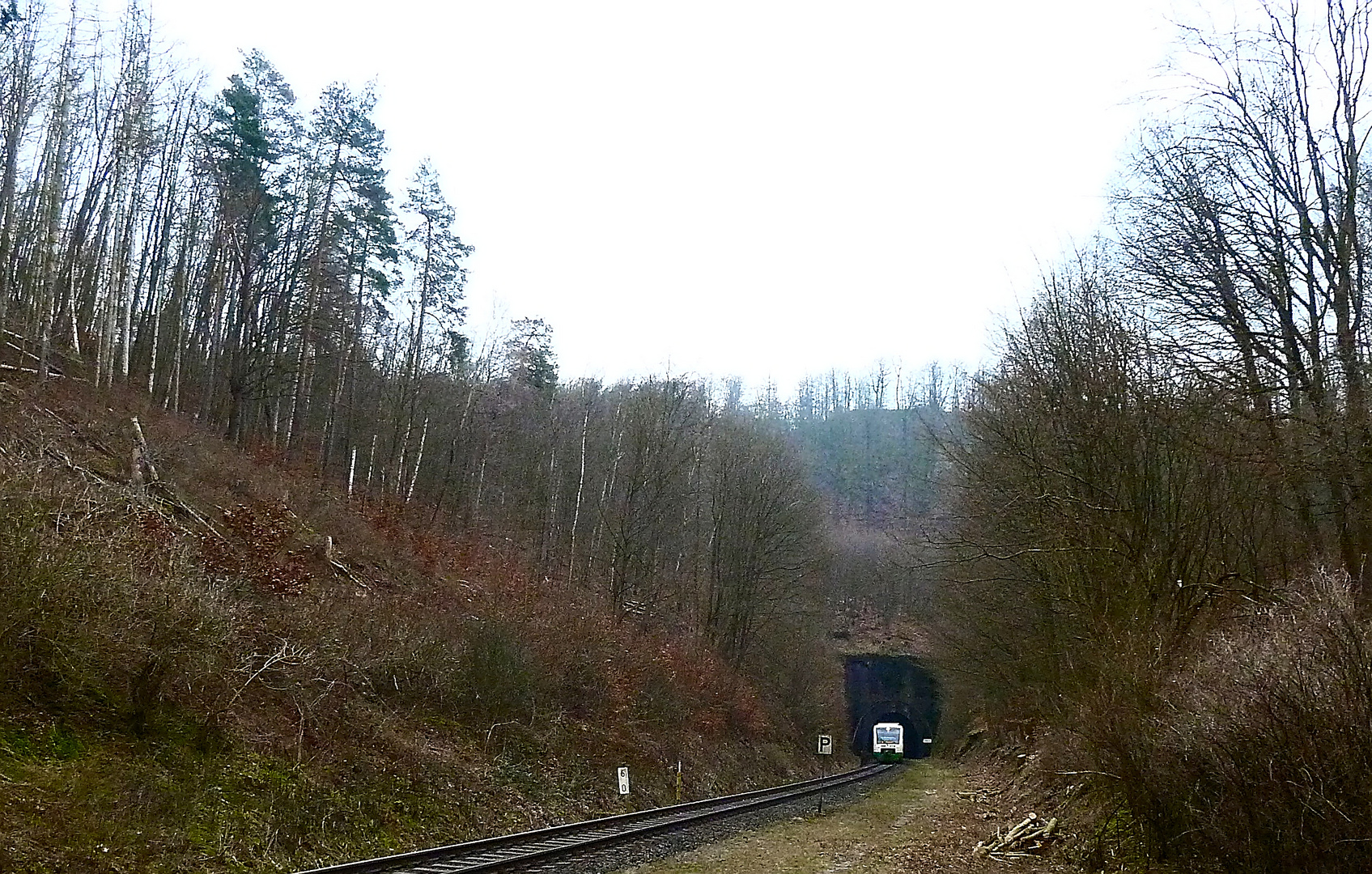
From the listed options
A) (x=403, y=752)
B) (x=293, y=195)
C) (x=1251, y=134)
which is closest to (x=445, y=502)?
(x=293, y=195)

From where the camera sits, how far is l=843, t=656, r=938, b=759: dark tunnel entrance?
61.8 metres

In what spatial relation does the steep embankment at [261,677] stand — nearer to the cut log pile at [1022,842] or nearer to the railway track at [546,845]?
the railway track at [546,845]

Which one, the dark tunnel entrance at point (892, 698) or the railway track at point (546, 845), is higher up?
the railway track at point (546, 845)

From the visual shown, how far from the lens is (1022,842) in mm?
13664

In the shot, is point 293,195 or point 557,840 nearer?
point 557,840

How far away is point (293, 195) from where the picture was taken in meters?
27.8

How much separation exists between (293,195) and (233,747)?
2064 cm

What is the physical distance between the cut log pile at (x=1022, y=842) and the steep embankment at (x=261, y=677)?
725 cm

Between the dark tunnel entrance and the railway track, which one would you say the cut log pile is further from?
the dark tunnel entrance

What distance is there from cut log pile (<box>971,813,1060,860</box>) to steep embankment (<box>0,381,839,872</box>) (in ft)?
23.8

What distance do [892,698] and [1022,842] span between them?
51.3 meters

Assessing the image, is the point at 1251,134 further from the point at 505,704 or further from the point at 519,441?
the point at 519,441

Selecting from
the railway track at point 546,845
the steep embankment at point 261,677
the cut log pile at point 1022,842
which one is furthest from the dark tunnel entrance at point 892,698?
the cut log pile at point 1022,842

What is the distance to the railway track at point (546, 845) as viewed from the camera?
1035cm
